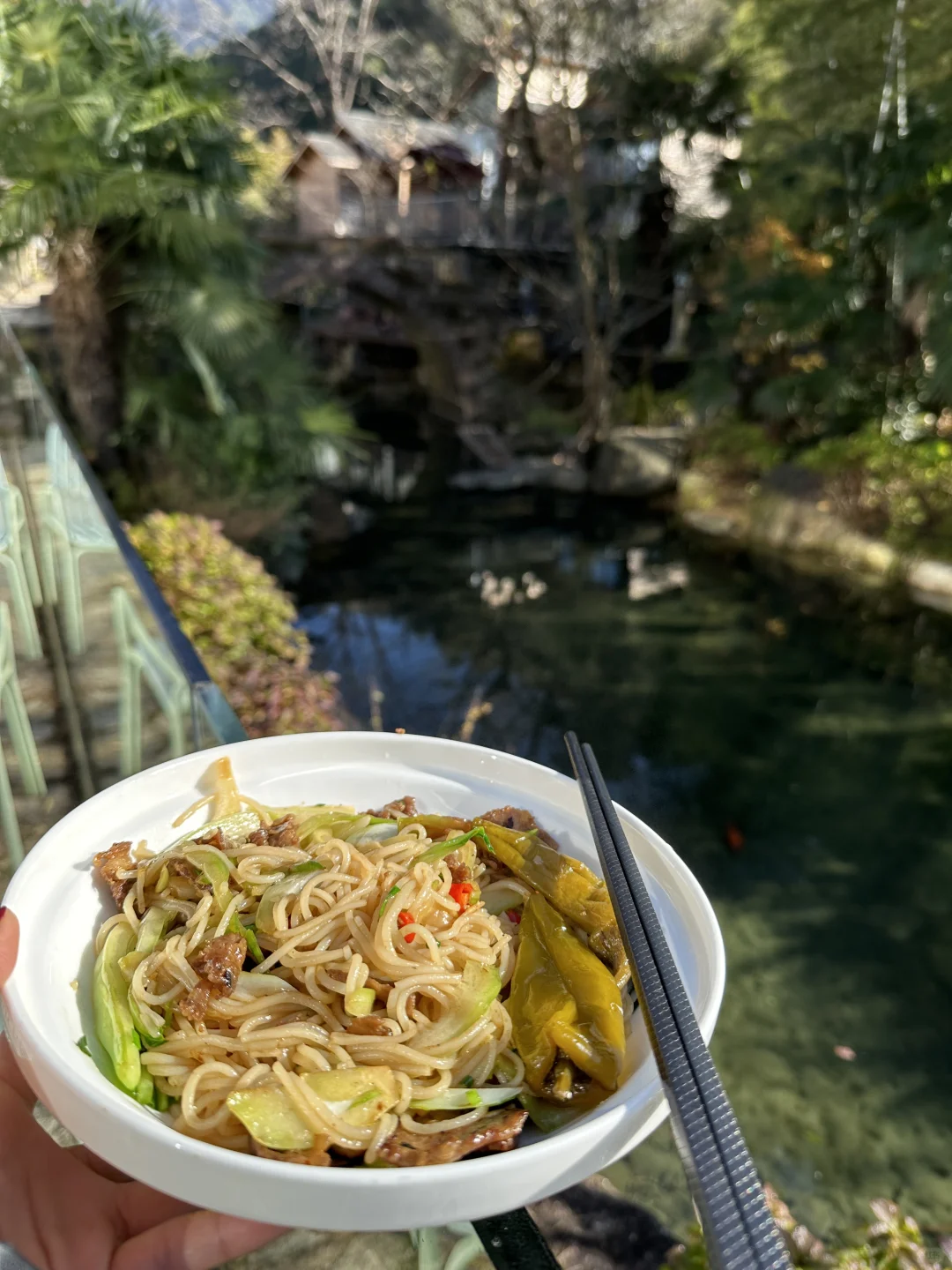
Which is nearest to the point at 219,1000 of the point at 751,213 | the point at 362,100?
the point at 751,213

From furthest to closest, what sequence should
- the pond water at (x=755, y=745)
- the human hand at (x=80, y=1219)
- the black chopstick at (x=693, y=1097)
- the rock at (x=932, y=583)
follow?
the rock at (x=932, y=583)
the pond water at (x=755, y=745)
the human hand at (x=80, y=1219)
the black chopstick at (x=693, y=1097)

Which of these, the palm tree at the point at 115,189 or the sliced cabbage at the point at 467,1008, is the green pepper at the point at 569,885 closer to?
the sliced cabbage at the point at 467,1008

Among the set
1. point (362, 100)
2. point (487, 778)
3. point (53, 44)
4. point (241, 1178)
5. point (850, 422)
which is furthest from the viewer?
point (362, 100)

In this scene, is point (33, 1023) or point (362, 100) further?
point (362, 100)

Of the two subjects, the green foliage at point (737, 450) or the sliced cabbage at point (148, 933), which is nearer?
the sliced cabbage at point (148, 933)

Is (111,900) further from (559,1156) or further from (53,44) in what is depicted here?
(53,44)

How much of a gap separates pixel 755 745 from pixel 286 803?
5.94m

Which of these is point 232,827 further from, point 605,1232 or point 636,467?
point 636,467

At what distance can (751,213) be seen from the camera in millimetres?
13633

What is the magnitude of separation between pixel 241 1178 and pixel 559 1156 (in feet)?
0.87

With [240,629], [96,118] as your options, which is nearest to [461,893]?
[240,629]

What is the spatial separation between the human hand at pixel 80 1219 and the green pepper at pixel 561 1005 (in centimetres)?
38

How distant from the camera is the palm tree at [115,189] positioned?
7.12 metres

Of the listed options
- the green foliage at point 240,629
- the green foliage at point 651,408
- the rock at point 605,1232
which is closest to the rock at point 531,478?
the green foliage at point 651,408
